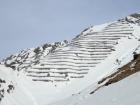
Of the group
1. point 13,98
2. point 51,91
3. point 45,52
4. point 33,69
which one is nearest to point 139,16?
point 45,52

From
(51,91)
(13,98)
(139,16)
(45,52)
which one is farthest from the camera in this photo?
(139,16)

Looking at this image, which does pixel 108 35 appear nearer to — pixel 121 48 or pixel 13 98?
pixel 121 48

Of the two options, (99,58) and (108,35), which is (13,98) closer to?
(99,58)

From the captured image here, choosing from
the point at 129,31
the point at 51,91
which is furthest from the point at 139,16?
the point at 51,91

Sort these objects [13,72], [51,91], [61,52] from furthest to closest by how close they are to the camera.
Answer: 1. [61,52]
2. [13,72]
3. [51,91]

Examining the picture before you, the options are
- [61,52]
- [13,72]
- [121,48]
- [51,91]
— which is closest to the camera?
[51,91]

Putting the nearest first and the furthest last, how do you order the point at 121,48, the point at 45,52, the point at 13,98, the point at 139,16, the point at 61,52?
the point at 13,98 → the point at 121,48 → the point at 61,52 → the point at 45,52 → the point at 139,16

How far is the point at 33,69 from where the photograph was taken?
10731 centimetres

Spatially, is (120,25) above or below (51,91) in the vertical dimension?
above

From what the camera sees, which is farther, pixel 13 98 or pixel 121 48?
pixel 121 48

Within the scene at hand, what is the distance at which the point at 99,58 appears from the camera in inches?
4218

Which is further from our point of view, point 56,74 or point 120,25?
point 120,25

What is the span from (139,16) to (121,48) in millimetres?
56366

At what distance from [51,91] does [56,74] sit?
10469mm
